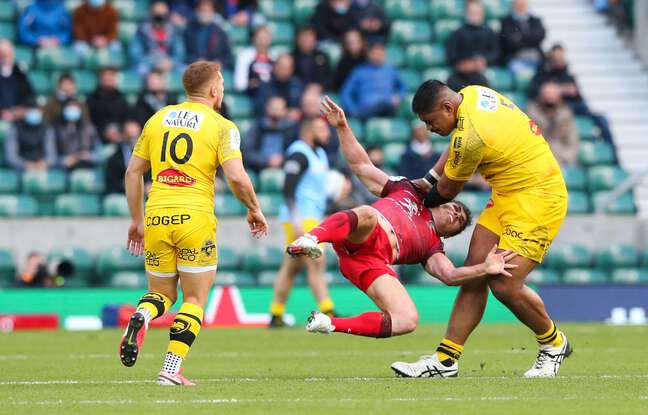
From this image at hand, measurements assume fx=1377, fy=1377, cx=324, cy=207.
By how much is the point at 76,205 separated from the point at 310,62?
4196 millimetres

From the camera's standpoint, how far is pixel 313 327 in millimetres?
8867

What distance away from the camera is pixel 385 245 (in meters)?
9.74

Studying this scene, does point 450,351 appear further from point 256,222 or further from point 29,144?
point 29,144

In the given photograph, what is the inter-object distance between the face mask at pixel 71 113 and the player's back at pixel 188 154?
9.53 metres

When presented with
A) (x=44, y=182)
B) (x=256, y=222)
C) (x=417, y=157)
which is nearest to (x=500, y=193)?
(x=256, y=222)

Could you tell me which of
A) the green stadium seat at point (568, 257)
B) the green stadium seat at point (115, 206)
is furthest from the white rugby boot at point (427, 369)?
the green stadium seat at point (568, 257)

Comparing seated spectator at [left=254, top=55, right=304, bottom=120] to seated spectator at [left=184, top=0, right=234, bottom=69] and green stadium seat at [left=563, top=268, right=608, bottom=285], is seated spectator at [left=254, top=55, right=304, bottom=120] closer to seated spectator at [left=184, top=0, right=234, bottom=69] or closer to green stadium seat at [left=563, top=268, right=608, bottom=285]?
seated spectator at [left=184, top=0, right=234, bottom=69]

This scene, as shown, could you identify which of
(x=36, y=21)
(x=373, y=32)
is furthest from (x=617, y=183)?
(x=36, y=21)

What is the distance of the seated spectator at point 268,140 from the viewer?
1852cm

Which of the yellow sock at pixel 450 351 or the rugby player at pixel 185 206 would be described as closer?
the rugby player at pixel 185 206

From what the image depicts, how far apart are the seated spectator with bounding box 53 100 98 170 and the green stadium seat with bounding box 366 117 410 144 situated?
3936 millimetres

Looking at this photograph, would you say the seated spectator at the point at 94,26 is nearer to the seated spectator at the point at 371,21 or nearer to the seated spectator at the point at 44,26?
the seated spectator at the point at 44,26

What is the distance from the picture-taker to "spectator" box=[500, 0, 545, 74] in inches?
835

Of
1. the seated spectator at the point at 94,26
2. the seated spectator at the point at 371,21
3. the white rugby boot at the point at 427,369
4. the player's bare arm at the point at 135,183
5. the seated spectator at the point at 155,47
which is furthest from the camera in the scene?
the seated spectator at the point at 371,21
